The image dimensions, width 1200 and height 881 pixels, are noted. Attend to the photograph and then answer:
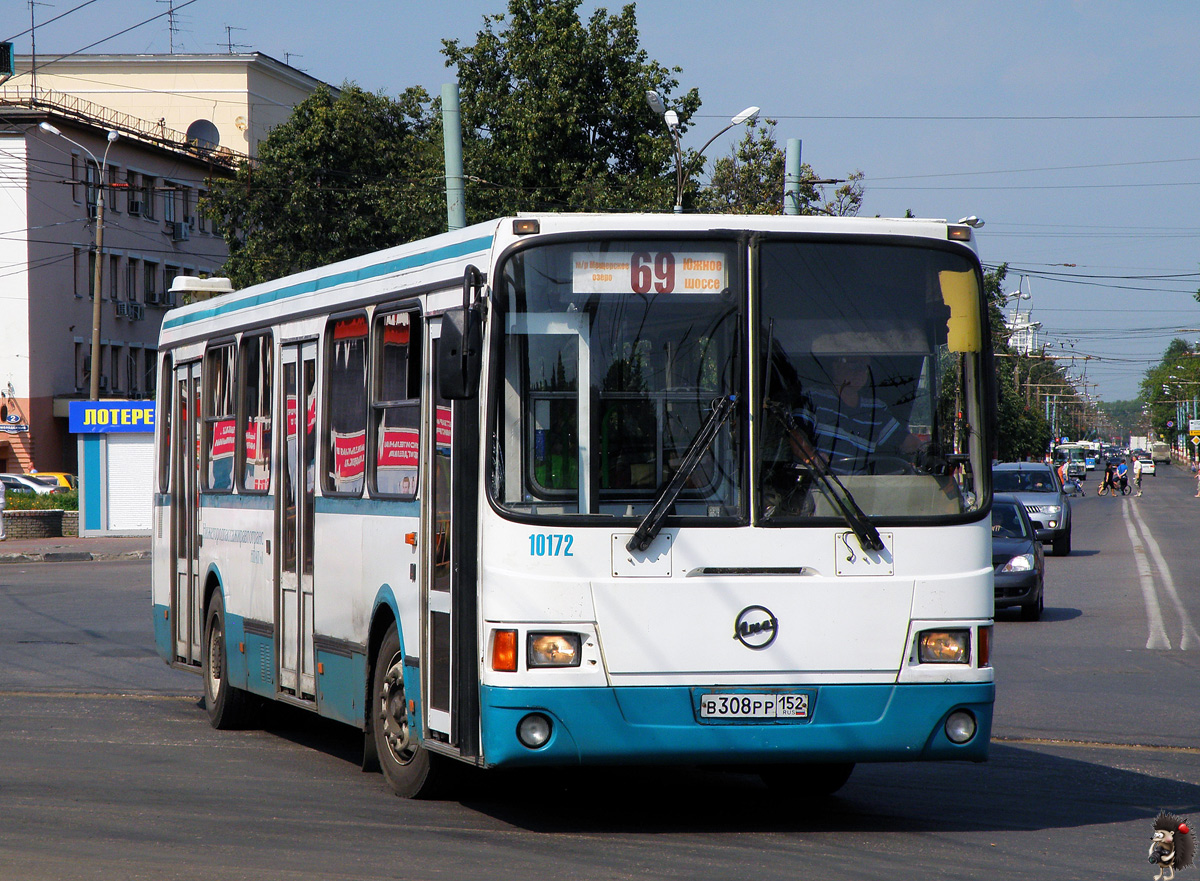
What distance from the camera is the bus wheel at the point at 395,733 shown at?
823 cm

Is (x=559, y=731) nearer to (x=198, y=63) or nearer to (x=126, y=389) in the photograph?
(x=126, y=389)

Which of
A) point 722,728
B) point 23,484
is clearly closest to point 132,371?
point 23,484

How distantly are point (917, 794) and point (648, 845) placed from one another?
2119 millimetres

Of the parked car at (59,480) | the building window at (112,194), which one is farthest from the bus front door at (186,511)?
the building window at (112,194)

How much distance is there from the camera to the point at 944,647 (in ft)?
24.4

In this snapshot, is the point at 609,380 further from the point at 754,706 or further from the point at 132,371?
the point at 132,371

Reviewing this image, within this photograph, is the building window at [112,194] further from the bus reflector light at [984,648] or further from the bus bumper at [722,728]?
the bus reflector light at [984,648]

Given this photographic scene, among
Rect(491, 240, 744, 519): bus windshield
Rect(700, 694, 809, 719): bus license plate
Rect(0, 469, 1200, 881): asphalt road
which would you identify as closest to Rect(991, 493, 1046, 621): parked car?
Rect(0, 469, 1200, 881): asphalt road

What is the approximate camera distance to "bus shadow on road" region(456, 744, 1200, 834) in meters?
7.89

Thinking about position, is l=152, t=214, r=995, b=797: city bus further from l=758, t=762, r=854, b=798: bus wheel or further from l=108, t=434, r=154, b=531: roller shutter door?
l=108, t=434, r=154, b=531: roller shutter door

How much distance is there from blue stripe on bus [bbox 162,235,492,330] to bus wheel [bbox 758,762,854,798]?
9.72 ft

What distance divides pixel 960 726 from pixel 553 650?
70.5 inches

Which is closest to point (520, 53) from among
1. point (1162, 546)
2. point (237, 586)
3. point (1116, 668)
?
point (1162, 546)

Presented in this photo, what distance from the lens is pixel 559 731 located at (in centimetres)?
710
